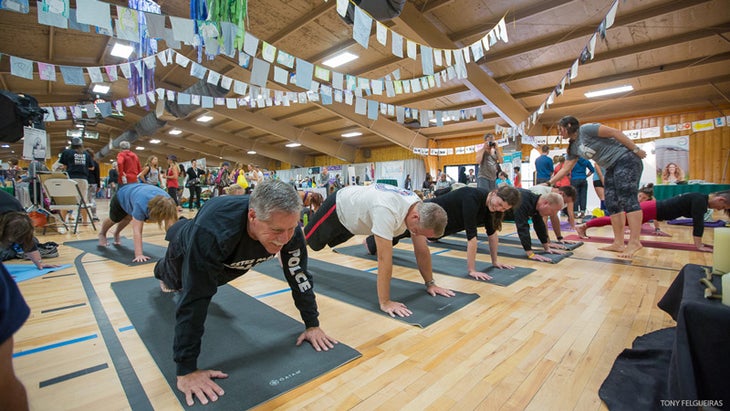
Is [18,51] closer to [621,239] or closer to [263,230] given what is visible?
[263,230]

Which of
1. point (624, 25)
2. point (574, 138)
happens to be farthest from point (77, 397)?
point (624, 25)

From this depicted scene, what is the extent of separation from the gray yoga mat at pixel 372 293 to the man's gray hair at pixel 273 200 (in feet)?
3.45

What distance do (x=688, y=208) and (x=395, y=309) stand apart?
3.70 m

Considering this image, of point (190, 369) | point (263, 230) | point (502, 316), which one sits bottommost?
point (502, 316)

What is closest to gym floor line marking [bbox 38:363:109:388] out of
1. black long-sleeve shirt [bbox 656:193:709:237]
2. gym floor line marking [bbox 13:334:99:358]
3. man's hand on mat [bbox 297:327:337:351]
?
gym floor line marking [bbox 13:334:99:358]

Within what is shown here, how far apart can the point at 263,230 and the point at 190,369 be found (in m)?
0.58

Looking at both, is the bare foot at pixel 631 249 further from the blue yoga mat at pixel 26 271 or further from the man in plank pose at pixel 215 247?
the blue yoga mat at pixel 26 271

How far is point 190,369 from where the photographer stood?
1131 mm

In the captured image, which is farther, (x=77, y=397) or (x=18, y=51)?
(x=18, y=51)

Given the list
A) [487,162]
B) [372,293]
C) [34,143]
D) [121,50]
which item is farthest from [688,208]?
[121,50]

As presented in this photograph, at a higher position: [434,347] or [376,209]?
[376,209]

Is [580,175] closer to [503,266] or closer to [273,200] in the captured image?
[503,266]

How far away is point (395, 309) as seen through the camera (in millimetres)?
1852

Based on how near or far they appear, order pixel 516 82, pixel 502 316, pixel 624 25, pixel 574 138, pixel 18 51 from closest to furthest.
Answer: pixel 502 316, pixel 574 138, pixel 624 25, pixel 18 51, pixel 516 82
